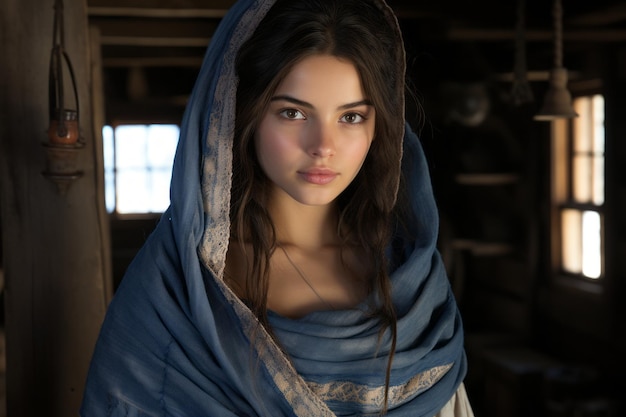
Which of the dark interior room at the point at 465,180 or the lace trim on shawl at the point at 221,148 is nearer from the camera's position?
the lace trim on shawl at the point at 221,148

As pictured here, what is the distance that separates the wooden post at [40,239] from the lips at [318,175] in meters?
0.74

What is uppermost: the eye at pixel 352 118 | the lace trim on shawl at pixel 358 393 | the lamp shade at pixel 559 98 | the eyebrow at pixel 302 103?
the lamp shade at pixel 559 98

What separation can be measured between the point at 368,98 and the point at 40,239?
912 mm

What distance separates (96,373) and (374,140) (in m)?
0.64

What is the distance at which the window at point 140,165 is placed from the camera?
21.7 ft

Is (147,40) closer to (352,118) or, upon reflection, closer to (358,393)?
(352,118)

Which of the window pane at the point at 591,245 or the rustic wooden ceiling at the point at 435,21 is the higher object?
the rustic wooden ceiling at the point at 435,21

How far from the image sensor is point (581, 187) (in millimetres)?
4676

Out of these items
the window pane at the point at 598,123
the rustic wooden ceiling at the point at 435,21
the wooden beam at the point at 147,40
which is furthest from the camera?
the window pane at the point at 598,123

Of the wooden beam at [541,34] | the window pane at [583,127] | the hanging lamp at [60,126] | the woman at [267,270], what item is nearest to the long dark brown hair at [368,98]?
the woman at [267,270]

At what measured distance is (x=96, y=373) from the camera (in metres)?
1.42

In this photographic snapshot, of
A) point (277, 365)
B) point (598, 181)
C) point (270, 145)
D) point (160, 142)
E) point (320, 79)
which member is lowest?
point (277, 365)

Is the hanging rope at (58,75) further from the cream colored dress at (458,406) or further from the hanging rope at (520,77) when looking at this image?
the hanging rope at (520,77)

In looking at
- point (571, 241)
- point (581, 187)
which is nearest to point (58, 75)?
point (581, 187)
